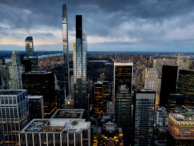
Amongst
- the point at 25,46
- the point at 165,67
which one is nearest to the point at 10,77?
the point at 25,46

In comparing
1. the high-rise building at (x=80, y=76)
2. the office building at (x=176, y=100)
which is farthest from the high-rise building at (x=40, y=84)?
the office building at (x=176, y=100)

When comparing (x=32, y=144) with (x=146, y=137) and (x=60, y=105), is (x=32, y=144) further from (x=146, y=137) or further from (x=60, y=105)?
(x=60, y=105)

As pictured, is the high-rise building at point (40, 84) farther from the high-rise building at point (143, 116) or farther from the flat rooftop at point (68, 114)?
the high-rise building at point (143, 116)

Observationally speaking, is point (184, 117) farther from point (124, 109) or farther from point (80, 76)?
point (80, 76)

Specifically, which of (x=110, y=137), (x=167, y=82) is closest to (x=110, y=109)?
(x=110, y=137)

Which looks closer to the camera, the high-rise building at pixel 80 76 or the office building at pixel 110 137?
the office building at pixel 110 137

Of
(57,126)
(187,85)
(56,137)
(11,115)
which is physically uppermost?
(57,126)

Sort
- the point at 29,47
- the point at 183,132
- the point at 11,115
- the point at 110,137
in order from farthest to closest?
1. the point at 29,47
2. the point at 110,137
3. the point at 11,115
4. the point at 183,132
